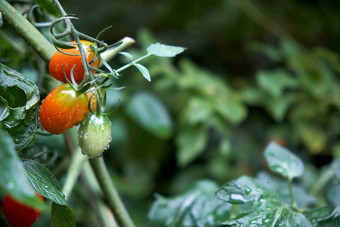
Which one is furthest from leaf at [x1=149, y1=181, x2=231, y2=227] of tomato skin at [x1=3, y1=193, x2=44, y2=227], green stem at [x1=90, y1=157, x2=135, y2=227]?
tomato skin at [x1=3, y1=193, x2=44, y2=227]

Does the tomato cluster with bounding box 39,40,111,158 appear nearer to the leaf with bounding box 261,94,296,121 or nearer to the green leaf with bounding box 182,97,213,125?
the green leaf with bounding box 182,97,213,125

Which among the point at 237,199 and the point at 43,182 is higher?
the point at 43,182

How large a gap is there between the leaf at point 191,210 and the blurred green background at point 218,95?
0.50m

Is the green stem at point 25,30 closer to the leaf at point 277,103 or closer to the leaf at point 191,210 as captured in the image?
the leaf at point 191,210

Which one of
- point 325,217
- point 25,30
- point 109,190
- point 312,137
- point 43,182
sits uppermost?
point 25,30

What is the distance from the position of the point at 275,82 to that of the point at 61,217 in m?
1.09

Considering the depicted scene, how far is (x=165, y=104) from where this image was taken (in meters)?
1.40

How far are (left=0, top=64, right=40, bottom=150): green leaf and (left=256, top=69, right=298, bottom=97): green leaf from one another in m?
1.06

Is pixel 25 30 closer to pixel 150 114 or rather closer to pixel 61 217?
pixel 61 217

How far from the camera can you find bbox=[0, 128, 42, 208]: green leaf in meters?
0.21

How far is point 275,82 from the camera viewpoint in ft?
4.22

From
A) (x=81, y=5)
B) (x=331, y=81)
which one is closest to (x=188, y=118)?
(x=331, y=81)

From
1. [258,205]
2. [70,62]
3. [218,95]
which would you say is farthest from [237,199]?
[218,95]

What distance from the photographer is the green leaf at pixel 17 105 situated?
31 cm
